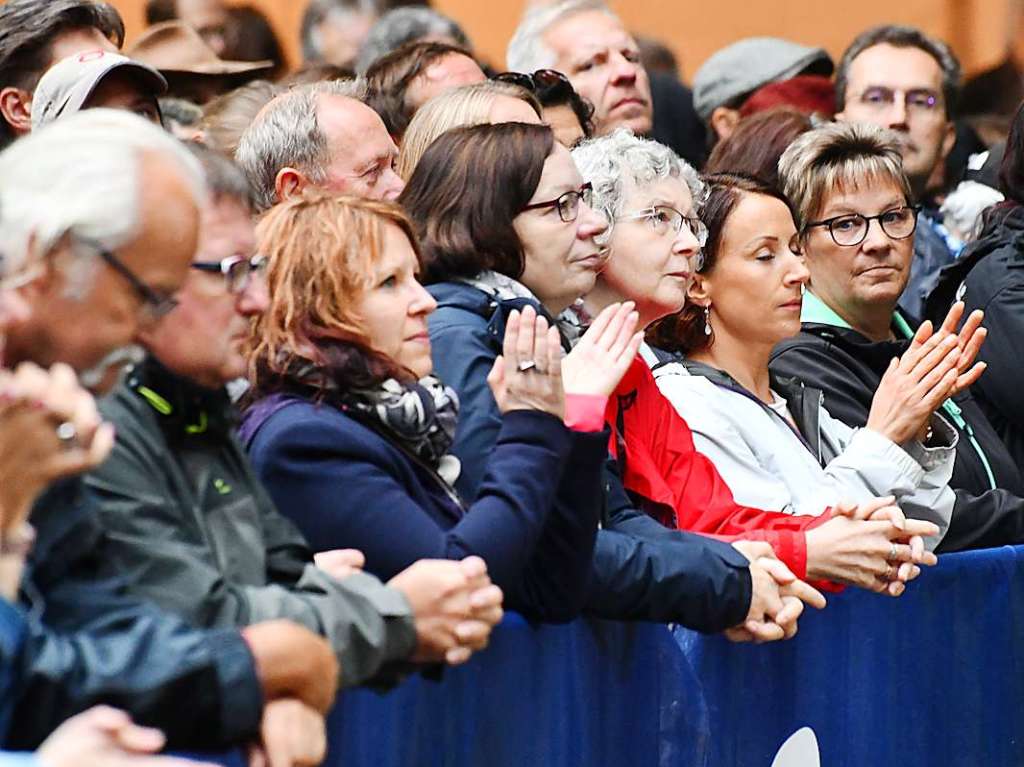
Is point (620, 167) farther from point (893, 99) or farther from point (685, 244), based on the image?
point (893, 99)

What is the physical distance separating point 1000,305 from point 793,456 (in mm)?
1250

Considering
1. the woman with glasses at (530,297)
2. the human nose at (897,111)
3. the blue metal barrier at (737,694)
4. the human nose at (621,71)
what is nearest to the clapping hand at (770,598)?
the woman with glasses at (530,297)

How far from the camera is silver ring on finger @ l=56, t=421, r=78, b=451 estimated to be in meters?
2.72

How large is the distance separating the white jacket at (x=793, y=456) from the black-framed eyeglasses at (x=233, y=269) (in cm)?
Answer: 188

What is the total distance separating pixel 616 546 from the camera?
4230 mm

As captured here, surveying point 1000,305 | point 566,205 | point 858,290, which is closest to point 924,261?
point 1000,305

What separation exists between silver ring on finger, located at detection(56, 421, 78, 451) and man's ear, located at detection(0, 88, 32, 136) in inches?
111

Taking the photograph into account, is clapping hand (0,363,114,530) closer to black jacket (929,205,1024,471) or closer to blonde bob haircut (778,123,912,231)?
blonde bob haircut (778,123,912,231)

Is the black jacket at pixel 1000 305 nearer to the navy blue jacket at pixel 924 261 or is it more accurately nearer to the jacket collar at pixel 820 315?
the jacket collar at pixel 820 315

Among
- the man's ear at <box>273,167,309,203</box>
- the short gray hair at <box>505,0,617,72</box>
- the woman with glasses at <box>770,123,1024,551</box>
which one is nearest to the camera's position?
the man's ear at <box>273,167,309,203</box>

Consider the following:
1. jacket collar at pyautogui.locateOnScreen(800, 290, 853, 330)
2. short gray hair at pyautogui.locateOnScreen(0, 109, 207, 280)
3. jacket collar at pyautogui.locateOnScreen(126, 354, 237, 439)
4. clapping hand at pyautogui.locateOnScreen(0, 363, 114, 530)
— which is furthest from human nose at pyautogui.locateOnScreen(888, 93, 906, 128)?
clapping hand at pyautogui.locateOnScreen(0, 363, 114, 530)

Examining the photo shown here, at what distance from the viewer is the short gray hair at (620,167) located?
523cm

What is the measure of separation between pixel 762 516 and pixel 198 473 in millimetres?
1989

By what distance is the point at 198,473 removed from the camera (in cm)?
320
